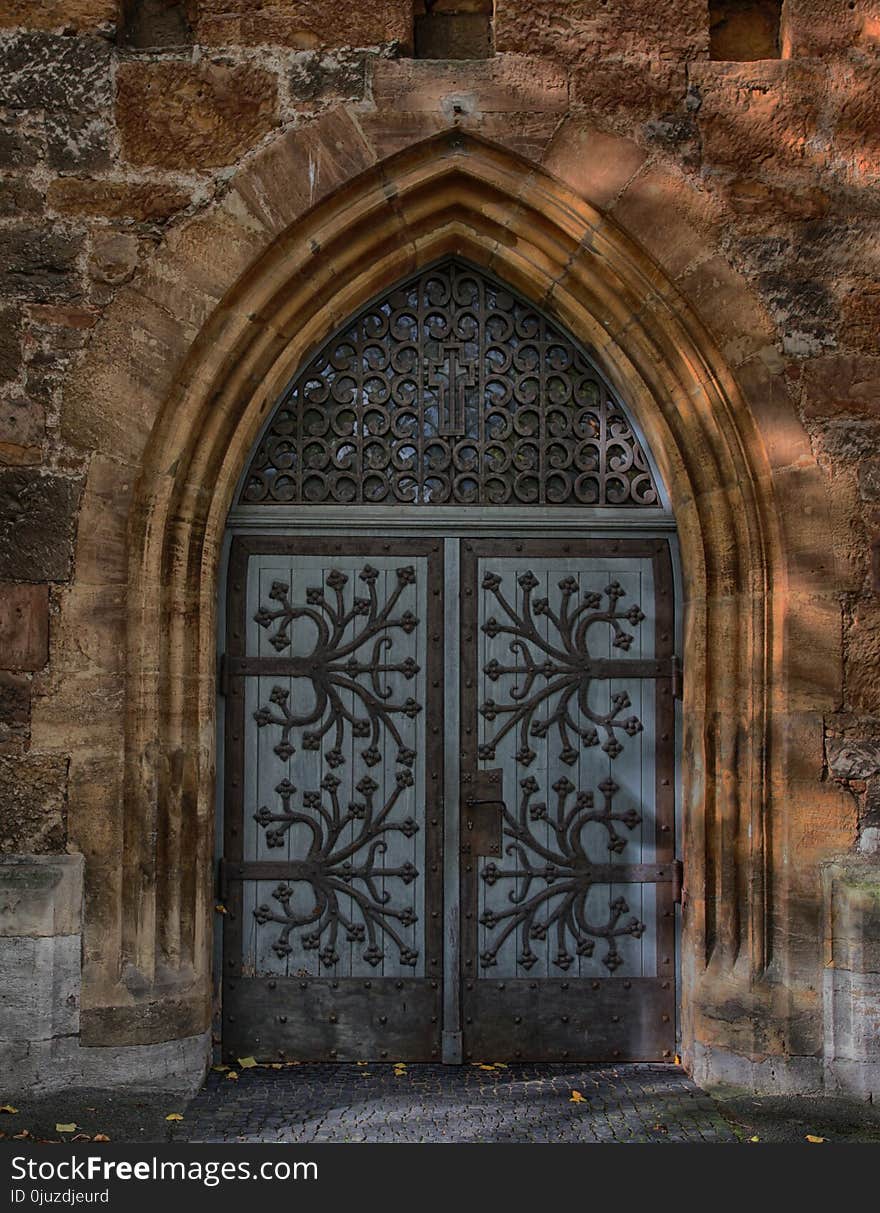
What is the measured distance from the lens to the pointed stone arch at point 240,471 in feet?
14.2

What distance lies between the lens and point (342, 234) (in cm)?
448

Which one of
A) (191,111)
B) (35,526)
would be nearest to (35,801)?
(35,526)

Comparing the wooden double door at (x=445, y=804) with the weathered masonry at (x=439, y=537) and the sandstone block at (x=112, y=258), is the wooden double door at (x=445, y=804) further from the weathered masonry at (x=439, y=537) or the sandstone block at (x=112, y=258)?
the sandstone block at (x=112, y=258)

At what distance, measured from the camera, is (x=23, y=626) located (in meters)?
4.29

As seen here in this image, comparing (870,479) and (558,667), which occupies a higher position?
(870,479)

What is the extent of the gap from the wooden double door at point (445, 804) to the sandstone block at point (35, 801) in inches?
26.4

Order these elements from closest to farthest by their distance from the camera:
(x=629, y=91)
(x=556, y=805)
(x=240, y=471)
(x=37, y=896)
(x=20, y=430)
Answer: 1. (x=37, y=896)
2. (x=20, y=430)
3. (x=629, y=91)
4. (x=240, y=471)
5. (x=556, y=805)

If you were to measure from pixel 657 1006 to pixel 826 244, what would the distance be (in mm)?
3031

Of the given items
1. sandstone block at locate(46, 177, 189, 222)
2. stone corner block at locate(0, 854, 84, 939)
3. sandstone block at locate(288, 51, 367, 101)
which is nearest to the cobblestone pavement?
stone corner block at locate(0, 854, 84, 939)

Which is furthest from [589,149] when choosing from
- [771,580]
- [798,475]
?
[771,580]

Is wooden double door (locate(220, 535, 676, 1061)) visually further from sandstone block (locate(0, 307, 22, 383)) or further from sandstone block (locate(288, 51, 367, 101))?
sandstone block (locate(288, 51, 367, 101))

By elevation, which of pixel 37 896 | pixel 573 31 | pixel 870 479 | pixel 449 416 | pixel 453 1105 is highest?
pixel 573 31

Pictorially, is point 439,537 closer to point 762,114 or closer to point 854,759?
point 854,759

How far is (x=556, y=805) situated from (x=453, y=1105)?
119 centimetres
